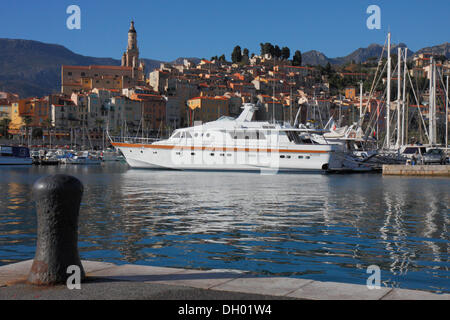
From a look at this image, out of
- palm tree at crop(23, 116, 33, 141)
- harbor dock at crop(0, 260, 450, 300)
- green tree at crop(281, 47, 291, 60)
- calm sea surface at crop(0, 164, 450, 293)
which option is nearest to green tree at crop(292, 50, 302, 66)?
green tree at crop(281, 47, 291, 60)

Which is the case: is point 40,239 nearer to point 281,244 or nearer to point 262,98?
point 281,244

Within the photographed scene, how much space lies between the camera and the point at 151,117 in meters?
116

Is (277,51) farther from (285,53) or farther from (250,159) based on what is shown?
(250,159)

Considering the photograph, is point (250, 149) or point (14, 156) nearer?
point (250, 149)

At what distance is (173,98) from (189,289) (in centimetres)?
11751

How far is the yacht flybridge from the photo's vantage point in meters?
41.2

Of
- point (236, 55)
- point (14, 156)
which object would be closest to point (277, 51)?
point (236, 55)

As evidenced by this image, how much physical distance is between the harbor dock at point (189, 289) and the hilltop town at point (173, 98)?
7534 cm

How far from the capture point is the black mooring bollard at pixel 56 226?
4.75 m

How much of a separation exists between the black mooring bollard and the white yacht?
60987 mm

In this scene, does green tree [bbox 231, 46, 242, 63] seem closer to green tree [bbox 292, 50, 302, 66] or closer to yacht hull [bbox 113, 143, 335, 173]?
green tree [bbox 292, 50, 302, 66]

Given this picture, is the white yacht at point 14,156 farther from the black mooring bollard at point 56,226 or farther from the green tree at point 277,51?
the green tree at point 277,51

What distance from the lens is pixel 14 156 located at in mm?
63031
